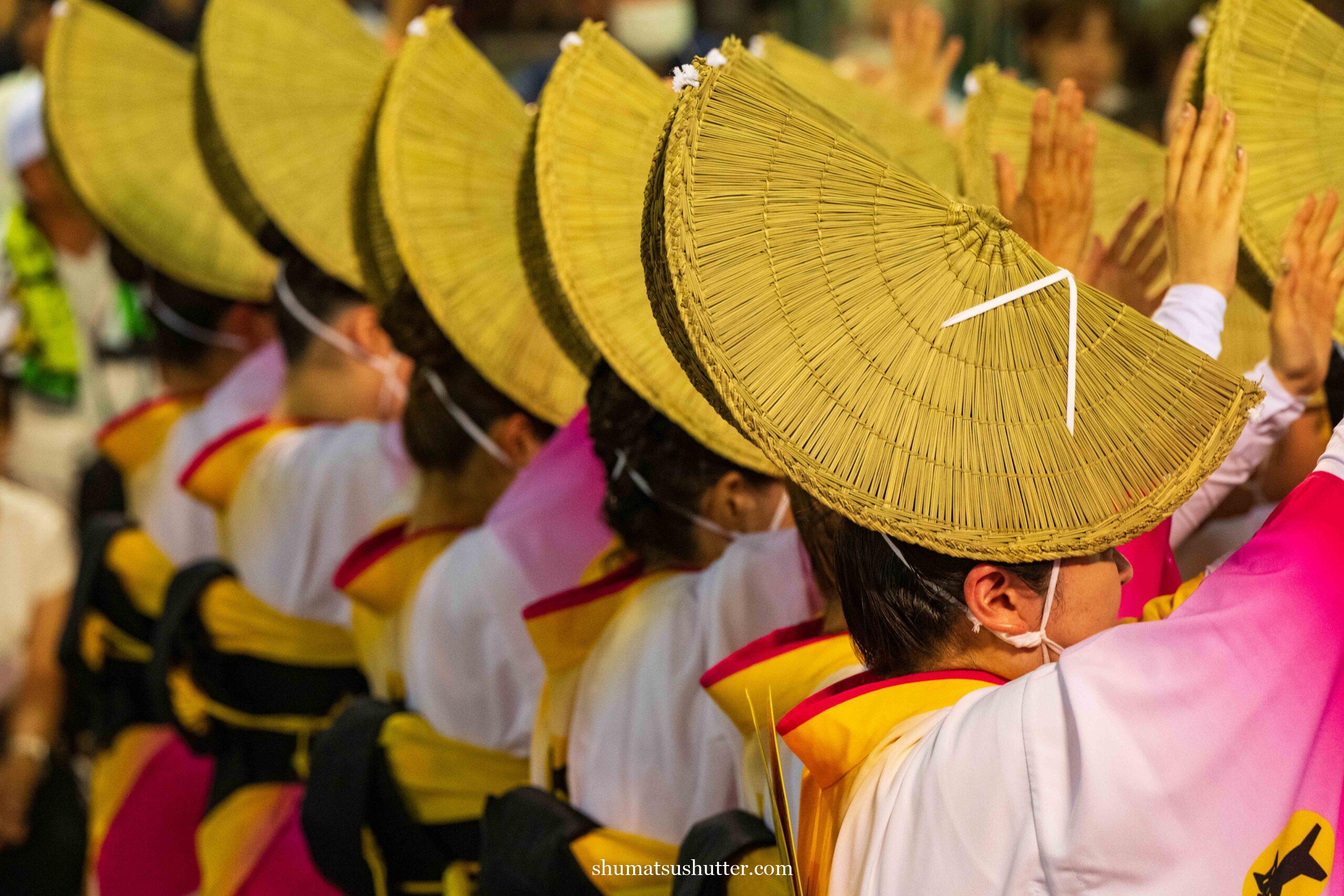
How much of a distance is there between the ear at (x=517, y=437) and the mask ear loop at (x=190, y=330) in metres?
1.74

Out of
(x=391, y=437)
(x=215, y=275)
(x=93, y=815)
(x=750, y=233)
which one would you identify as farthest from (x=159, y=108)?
(x=750, y=233)

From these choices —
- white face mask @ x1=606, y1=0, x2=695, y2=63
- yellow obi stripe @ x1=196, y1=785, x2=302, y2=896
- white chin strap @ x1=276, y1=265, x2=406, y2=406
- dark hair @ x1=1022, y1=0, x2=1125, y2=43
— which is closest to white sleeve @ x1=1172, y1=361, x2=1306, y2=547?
white chin strap @ x1=276, y1=265, x2=406, y2=406

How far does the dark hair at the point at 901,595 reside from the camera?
59.6 inches

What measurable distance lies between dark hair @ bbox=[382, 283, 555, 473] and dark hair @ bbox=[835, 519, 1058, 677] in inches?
48.0

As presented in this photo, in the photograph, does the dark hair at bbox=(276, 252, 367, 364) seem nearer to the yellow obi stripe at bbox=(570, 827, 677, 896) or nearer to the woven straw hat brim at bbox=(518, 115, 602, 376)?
the woven straw hat brim at bbox=(518, 115, 602, 376)

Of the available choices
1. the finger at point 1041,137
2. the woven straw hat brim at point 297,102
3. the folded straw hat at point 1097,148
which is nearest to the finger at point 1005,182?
the finger at point 1041,137

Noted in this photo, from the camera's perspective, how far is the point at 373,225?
278 centimetres

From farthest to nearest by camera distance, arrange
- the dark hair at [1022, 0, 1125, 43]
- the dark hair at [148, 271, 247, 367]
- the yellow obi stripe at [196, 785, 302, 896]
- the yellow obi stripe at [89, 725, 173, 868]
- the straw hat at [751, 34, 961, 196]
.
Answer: the dark hair at [1022, 0, 1125, 43], the dark hair at [148, 271, 247, 367], the yellow obi stripe at [89, 725, 173, 868], the yellow obi stripe at [196, 785, 302, 896], the straw hat at [751, 34, 961, 196]

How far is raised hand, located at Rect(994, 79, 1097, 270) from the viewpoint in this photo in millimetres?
1957

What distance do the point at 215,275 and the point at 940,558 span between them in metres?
2.89

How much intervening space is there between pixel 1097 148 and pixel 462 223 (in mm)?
1078

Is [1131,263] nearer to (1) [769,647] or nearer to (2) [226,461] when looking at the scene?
(1) [769,647]

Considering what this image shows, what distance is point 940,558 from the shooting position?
4.95 ft

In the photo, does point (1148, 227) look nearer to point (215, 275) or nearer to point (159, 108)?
point (215, 275)
